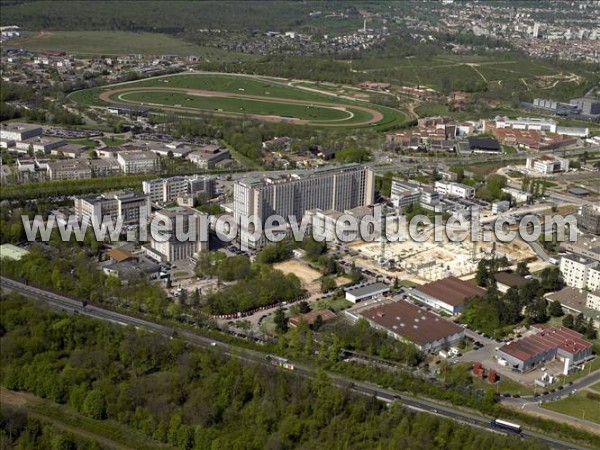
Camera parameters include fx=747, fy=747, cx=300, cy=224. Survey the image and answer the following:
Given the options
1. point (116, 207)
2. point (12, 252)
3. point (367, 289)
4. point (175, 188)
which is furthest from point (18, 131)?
point (367, 289)

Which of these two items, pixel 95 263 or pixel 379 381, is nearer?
pixel 379 381

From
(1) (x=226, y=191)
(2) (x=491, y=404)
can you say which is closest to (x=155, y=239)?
(1) (x=226, y=191)

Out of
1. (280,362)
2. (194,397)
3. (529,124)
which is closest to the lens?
(194,397)

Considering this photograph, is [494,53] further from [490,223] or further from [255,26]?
[490,223]

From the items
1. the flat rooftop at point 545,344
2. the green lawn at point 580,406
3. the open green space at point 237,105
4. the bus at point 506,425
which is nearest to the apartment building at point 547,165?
the open green space at point 237,105

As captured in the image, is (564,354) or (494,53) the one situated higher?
(494,53)

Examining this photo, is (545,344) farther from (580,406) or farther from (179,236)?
(179,236)

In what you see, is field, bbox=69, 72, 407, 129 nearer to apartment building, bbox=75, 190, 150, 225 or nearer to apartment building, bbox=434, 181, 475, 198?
apartment building, bbox=434, 181, 475, 198
